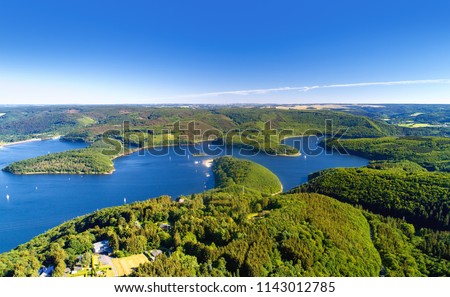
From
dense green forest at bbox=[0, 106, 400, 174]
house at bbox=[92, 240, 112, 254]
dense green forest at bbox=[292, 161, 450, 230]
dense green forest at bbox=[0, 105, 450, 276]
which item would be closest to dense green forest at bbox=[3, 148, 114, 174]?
dense green forest at bbox=[0, 106, 400, 174]

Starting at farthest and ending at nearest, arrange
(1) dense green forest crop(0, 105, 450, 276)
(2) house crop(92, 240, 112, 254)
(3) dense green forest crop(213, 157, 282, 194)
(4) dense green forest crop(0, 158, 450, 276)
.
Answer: (3) dense green forest crop(213, 157, 282, 194) < (2) house crop(92, 240, 112, 254) < (1) dense green forest crop(0, 105, 450, 276) < (4) dense green forest crop(0, 158, 450, 276)

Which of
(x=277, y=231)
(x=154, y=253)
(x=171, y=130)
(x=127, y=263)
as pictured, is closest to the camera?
(x=127, y=263)

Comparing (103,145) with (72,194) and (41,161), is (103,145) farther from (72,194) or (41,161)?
(72,194)

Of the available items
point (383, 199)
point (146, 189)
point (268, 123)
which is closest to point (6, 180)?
point (146, 189)

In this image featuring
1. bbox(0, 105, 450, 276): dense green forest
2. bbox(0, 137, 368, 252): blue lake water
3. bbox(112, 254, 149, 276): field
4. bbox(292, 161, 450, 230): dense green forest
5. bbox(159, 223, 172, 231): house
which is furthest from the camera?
bbox(0, 137, 368, 252): blue lake water

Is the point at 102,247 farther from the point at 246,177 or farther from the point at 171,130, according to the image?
the point at 171,130

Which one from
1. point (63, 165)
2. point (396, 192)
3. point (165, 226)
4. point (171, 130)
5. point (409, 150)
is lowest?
point (63, 165)

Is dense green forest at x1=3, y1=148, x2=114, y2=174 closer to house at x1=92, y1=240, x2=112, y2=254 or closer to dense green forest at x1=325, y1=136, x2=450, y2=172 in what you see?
house at x1=92, y1=240, x2=112, y2=254

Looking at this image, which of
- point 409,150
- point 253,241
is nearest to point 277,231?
point 253,241
